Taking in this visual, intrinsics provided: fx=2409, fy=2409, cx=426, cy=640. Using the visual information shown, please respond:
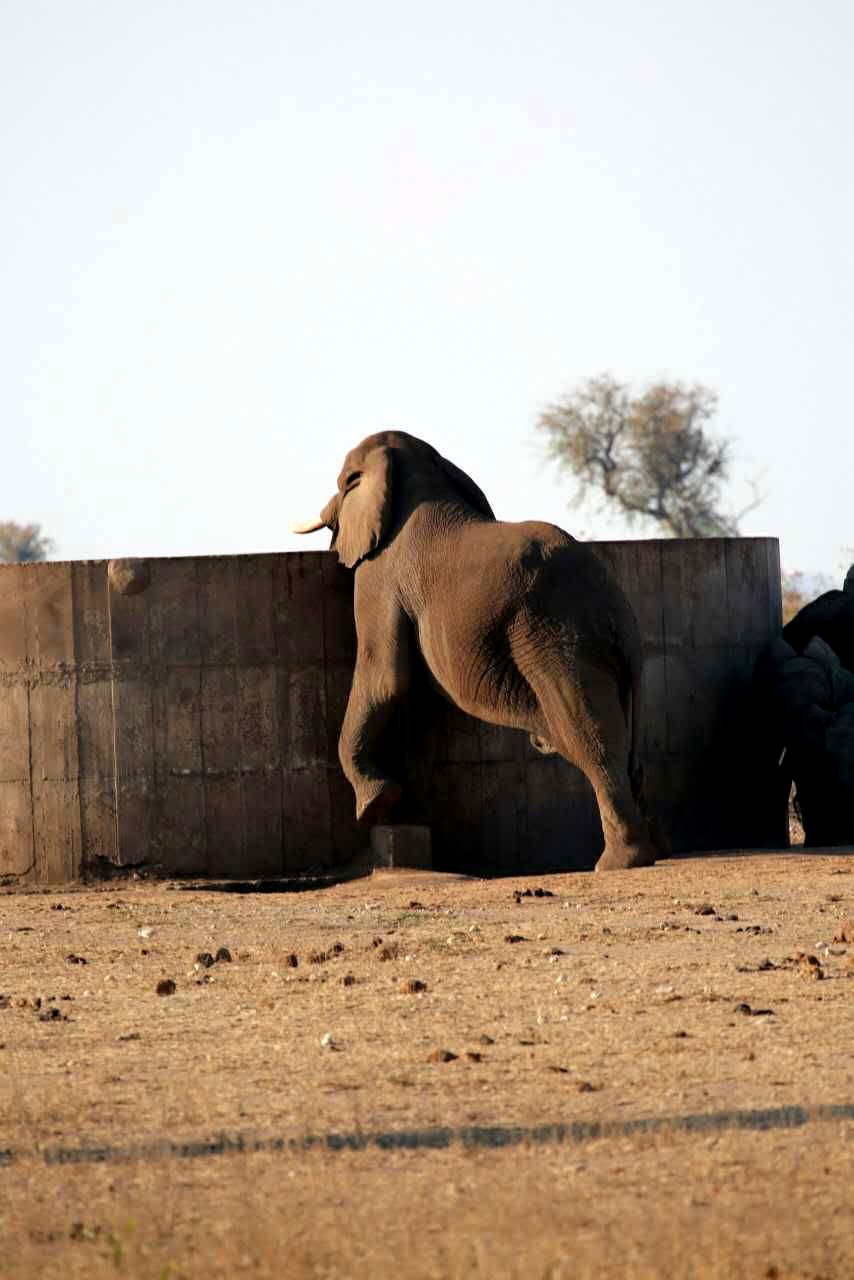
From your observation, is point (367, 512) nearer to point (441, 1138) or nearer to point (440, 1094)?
point (440, 1094)

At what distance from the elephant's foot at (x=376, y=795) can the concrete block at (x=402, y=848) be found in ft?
0.50

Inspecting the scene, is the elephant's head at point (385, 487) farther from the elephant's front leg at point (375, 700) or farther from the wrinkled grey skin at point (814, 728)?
the wrinkled grey skin at point (814, 728)

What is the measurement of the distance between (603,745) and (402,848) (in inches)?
68.8

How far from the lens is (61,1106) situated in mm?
8242

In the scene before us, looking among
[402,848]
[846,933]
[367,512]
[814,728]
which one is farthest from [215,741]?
[846,933]

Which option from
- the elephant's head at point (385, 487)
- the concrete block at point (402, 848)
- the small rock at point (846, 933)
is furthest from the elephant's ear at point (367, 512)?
the small rock at point (846, 933)

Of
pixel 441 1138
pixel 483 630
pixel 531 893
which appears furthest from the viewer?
pixel 483 630

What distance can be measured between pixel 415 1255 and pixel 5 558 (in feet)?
210

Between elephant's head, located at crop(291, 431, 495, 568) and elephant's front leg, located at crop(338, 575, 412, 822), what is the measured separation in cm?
50

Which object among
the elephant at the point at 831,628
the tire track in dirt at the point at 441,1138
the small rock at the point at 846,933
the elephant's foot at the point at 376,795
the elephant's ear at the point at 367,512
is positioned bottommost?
the tire track in dirt at the point at 441,1138

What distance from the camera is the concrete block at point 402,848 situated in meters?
17.1

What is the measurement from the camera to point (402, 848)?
676 inches

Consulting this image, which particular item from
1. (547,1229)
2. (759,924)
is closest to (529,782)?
(759,924)

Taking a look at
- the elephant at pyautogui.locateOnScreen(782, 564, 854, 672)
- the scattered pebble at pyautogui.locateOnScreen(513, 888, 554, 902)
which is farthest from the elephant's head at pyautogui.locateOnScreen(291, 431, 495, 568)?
the elephant at pyautogui.locateOnScreen(782, 564, 854, 672)
